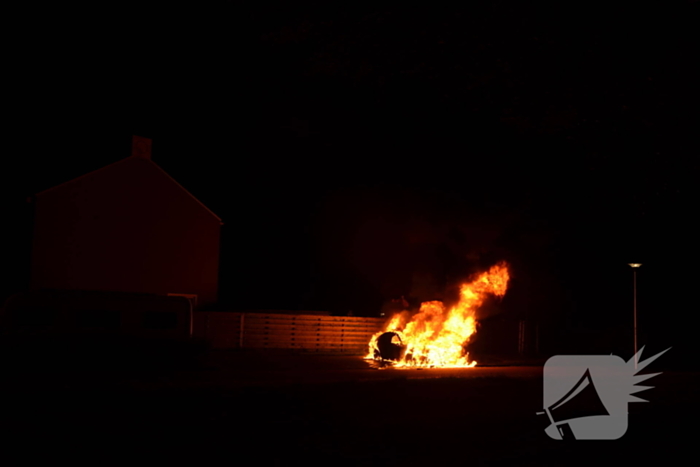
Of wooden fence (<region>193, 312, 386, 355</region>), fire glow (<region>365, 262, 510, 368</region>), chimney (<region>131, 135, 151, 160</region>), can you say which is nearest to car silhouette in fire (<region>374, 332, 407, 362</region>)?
fire glow (<region>365, 262, 510, 368</region>)

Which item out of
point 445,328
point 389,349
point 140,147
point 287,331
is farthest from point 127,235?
point 445,328

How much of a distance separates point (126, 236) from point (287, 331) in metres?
6.86

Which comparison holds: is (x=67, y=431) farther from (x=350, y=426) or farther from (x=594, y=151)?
(x=594, y=151)

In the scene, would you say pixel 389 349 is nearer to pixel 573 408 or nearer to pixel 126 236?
pixel 573 408

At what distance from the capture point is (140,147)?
77.6ft

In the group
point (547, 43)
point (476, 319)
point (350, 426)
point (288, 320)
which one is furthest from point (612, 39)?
point (288, 320)

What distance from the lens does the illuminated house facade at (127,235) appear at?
A: 21203mm

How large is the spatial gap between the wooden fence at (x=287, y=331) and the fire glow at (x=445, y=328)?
4.76 feet

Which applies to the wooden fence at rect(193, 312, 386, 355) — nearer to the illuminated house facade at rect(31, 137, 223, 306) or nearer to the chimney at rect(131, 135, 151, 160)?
the illuminated house facade at rect(31, 137, 223, 306)

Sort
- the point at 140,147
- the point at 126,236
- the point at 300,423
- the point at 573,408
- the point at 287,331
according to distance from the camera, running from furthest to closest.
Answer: the point at 140,147 < the point at 126,236 < the point at 287,331 < the point at 573,408 < the point at 300,423

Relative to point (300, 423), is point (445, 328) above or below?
above

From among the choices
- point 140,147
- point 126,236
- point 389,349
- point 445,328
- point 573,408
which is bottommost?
point 389,349

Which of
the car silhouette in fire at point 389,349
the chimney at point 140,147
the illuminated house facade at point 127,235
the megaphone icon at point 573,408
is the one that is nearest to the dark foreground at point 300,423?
the megaphone icon at point 573,408

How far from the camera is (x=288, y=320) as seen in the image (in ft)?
70.8
